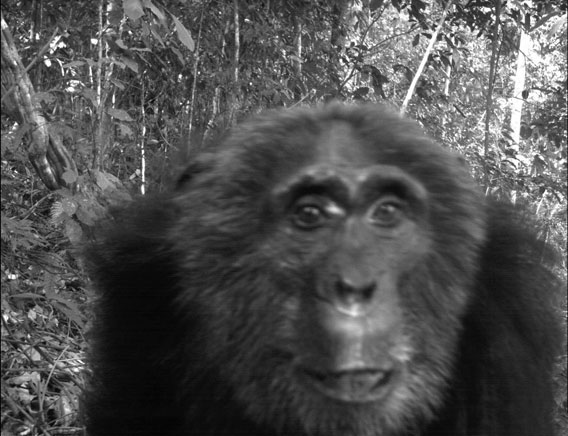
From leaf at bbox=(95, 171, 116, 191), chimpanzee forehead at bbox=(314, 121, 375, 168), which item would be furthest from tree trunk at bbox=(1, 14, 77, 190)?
chimpanzee forehead at bbox=(314, 121, 375, 168)

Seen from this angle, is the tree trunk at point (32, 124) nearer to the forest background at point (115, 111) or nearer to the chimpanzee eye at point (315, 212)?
the forest background at point (115, 111)

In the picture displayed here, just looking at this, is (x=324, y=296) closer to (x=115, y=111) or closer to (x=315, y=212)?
(x=315, y=212)

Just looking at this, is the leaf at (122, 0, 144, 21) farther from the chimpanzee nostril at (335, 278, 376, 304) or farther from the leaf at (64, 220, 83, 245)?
the chimpanzee nostril at (335, 278, 376, 304)

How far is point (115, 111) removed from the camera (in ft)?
14.4

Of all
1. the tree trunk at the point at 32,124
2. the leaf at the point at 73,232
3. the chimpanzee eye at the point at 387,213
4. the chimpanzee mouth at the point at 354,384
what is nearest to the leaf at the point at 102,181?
the tree trunk at the point at 32,124

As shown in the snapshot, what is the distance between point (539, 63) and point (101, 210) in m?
11.6

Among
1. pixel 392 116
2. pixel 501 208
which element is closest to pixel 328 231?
pixel 392 116

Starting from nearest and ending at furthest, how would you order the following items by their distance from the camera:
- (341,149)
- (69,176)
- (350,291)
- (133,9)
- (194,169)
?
1. (350,291)
2. (341,149)
3. (194,169)
4. (133,9)
5. (69,176)

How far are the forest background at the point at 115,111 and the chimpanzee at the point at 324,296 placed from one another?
50cm

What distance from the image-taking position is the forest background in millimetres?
3875

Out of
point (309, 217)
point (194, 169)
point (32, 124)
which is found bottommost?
point (309, 217)

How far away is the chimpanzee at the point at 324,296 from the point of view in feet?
8.20

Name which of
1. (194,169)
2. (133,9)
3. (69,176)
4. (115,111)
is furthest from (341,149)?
(115,111)

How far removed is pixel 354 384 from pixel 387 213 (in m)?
0.59
